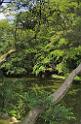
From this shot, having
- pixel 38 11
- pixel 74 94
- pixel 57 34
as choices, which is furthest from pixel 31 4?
pixel 74 94

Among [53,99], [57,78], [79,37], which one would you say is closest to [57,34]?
[79,37]

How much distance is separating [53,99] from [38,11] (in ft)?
6.68

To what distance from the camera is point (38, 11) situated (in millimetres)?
7145

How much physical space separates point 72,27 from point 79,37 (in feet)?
5.68

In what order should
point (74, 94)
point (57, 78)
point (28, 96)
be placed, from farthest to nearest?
point (57, 78) < point (74, 94) < point (28, 96)

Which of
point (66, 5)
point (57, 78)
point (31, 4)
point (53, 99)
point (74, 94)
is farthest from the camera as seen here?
A: point (57, 78)

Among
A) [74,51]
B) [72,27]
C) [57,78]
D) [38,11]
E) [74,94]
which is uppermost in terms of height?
[38,11]

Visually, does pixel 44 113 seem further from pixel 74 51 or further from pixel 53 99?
pixel 74 51

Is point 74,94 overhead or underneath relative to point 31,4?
underneath

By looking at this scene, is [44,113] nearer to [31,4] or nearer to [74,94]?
[31,4]

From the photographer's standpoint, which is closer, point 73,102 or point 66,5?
point 73,102

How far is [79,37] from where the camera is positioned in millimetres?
17953

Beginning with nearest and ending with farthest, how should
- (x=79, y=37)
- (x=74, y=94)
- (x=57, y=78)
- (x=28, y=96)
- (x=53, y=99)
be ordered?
1. (x=28, y=96)
2. (x=53, y=99)
3. (x=79, y=37)
4. (x=74, y=94)
5. (x=57, y=78)

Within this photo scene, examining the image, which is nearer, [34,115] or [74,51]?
[34,115]
